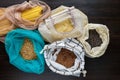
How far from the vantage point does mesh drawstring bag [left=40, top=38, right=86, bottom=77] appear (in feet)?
4.65

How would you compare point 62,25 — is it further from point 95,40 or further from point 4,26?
point 4,26

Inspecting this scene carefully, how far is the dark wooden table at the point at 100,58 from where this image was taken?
1558 millimetres

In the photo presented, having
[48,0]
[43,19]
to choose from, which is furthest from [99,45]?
[48,0]

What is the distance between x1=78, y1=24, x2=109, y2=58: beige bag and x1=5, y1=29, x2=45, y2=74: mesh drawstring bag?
31 cm

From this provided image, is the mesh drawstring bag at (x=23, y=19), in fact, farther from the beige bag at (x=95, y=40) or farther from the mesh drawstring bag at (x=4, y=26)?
the beige bag at (x=95, y=40)

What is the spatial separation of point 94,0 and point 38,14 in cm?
58

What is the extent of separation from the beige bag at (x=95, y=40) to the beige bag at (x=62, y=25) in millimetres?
58

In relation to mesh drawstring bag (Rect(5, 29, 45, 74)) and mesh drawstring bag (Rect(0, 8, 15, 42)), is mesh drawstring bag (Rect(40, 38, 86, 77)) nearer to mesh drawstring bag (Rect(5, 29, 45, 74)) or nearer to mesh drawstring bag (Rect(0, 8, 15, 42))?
mesh drawstring bag (Rect(5, 29, 45, 74))

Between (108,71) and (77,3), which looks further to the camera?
(77,3)

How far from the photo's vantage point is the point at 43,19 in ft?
4.98

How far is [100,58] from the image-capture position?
1635 millimetres

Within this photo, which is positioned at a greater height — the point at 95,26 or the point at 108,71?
the point at 95,26

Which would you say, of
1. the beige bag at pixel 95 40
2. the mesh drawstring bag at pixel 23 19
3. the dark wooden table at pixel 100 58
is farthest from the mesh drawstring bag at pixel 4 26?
the beige bag at pixel 95 40

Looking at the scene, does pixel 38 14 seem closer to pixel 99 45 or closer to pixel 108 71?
pixel 99 45
